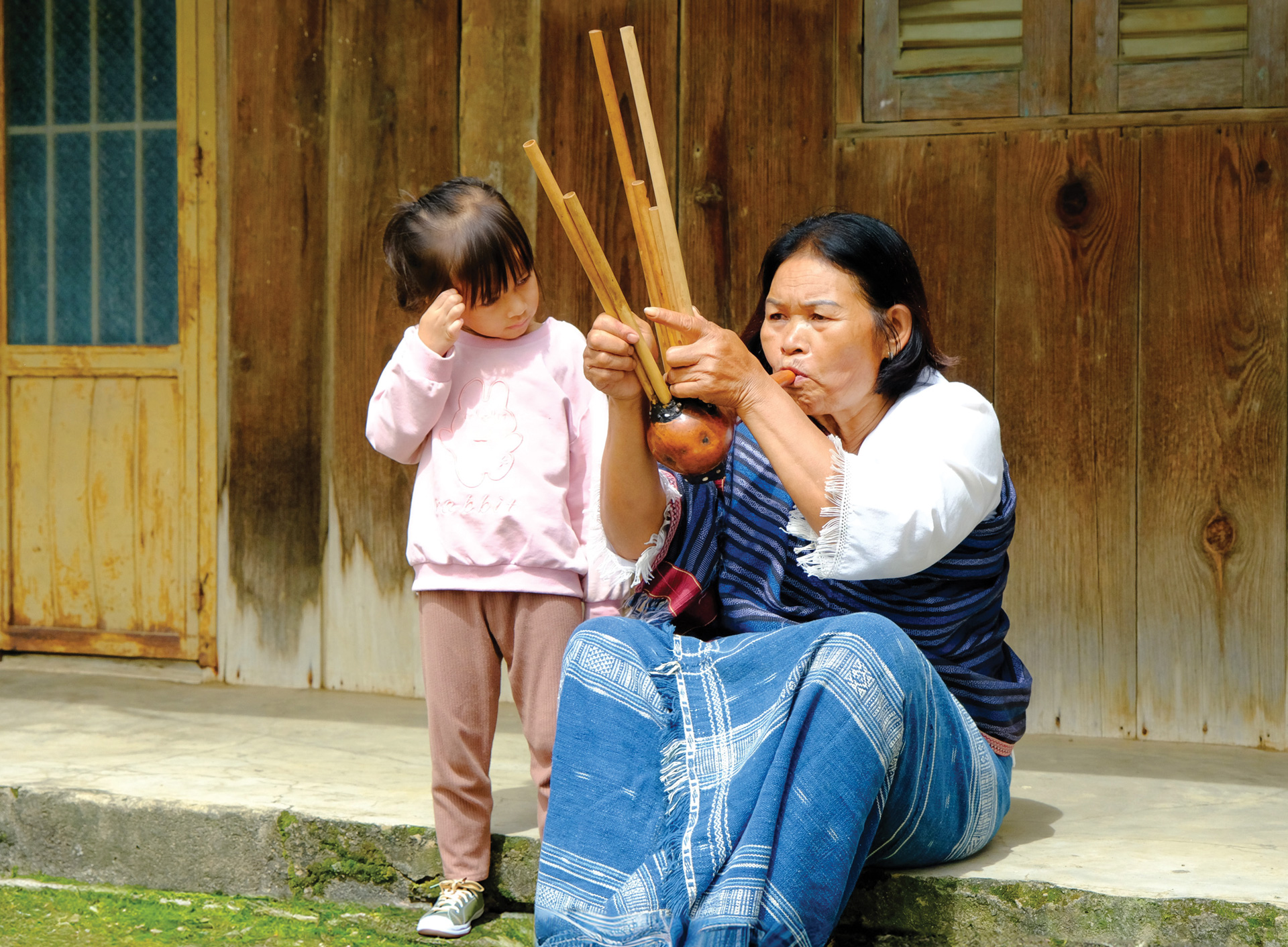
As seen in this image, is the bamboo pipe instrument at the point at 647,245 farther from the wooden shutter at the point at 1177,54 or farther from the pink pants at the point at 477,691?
the wooden shutter at the point at 1177,54

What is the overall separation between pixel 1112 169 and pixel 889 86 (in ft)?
1.79

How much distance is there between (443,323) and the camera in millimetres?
2139

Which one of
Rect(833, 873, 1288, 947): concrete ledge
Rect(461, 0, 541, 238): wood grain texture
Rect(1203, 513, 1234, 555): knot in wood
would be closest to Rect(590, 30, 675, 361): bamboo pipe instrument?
Rect(833, 873, 1288, 947): concrete ledge

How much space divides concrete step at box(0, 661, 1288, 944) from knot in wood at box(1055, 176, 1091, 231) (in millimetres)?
1207

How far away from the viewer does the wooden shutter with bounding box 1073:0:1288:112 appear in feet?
9.23

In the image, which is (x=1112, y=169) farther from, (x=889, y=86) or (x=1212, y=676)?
(x=1212, y=676)

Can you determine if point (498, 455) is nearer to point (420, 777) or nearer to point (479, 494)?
point (479, 494)

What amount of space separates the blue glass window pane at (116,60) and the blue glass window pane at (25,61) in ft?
0.65

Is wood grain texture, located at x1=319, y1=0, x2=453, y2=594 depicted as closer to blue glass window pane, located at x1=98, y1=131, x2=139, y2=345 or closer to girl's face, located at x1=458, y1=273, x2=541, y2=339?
blue glass window pane, located at x1=98, y1=131, x2=139, y2=345

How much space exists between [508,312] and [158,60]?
6.51ft

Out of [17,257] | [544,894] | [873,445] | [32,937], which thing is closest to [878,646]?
[873,445]

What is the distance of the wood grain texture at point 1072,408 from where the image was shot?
2.91 meters

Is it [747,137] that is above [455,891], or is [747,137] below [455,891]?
above

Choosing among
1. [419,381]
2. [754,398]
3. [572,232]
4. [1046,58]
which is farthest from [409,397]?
[1046,58]
